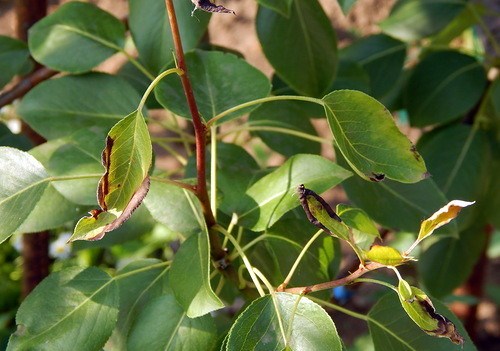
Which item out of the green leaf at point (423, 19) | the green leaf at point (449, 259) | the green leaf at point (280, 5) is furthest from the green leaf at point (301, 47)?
the green leaf at point (449, 259)

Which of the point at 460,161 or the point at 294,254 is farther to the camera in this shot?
the point at 460,161

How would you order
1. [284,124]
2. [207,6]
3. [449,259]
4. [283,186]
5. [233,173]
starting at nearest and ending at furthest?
1. [207,6]
2. [283,186]
3. [233,173]
4. [284,124]
5. [449,259]

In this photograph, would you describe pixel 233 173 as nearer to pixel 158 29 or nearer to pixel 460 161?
pixel 158 29

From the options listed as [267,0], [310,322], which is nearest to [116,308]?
[310,322]

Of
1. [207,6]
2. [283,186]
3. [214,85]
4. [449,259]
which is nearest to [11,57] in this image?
[214,85]

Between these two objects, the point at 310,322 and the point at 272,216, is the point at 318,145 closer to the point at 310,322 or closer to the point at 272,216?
the point at 272,216

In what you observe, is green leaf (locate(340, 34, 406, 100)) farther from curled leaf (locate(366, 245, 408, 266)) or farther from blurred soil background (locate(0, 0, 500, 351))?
blurred soil background (locate(0, 0, 500, 351))

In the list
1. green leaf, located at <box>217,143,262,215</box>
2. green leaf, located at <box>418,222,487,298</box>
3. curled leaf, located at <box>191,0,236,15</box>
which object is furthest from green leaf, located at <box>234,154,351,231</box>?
green leaf, located at <box>418,222,487,298</box>
